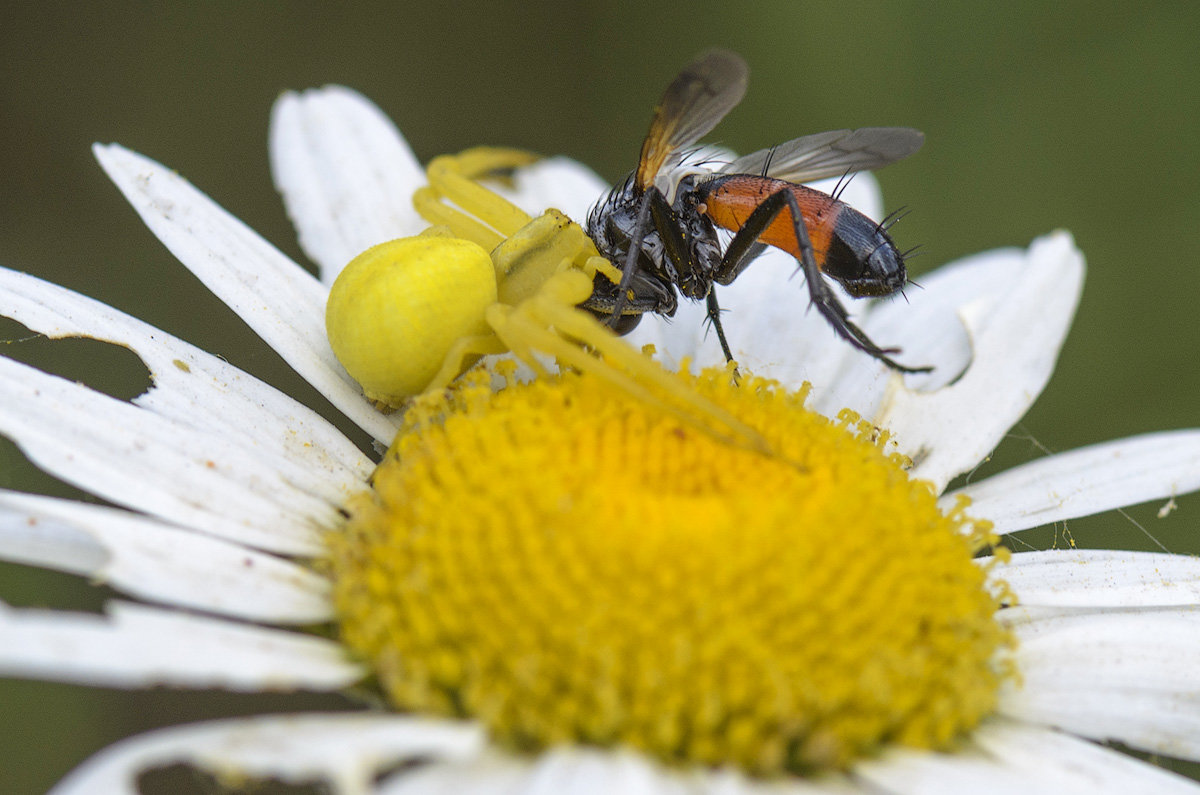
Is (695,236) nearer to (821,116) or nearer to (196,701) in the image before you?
Result: (821,116)

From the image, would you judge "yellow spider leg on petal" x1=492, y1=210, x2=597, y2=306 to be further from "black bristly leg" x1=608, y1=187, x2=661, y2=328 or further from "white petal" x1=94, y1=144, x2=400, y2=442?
"white petal" x1=94, y1=144, x2=400, y2=442

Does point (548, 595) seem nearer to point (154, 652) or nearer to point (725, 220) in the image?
point (154, 652)

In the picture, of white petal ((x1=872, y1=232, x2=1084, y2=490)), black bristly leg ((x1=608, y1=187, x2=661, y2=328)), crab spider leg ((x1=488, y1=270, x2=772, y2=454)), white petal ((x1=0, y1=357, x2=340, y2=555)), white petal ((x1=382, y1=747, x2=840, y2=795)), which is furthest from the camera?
white petal ((x1=872, y1=232, x2=1084, y2=490))

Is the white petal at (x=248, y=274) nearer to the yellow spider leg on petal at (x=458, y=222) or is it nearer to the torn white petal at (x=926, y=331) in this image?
the yellow spider leg on petal at (x=458, y=222)

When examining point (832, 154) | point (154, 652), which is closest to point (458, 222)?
point (832, 154)

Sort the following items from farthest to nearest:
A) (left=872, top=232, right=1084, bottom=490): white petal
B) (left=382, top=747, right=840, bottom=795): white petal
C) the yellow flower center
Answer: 1. (left=872, top=232, right=1084, bottom=490): white petal
2. the yellow flower center
3. (left=382, top=747, right=840, bottom=795): white petal

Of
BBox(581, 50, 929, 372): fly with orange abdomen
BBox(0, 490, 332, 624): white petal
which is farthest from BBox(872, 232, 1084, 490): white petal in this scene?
BBox(0, 490, 332, 624): white petal
